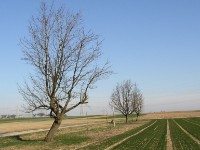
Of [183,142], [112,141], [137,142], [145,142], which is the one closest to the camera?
[183,142]

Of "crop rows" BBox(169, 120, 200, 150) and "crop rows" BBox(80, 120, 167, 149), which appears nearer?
"crop rows" BBox(169, 120, 200, 150)

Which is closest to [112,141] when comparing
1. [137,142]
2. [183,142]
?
[137,142]

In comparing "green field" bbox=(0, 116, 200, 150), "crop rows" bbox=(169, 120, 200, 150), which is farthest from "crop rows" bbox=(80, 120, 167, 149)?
"crop rows" bbox=(169, 120, 200, 150)

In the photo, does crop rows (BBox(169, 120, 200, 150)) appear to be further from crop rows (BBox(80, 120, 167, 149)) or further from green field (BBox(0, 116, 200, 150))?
crop rows (BBox(80, 120, 167, 149))

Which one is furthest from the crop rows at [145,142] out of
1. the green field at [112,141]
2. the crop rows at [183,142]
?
the crop rows at [183,142]

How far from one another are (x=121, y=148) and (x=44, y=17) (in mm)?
14711

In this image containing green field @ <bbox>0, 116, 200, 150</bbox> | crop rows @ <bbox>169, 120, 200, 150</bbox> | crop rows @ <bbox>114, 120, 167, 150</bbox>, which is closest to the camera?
crop rows @ <bbox>169, 120, 200, 150</bbox>

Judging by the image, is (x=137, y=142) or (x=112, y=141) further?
(x=112, y=141)

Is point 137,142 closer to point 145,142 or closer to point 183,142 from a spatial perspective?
point 145,142

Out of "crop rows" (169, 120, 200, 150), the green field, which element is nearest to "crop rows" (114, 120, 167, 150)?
the green field

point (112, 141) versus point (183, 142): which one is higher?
point (112, 141)

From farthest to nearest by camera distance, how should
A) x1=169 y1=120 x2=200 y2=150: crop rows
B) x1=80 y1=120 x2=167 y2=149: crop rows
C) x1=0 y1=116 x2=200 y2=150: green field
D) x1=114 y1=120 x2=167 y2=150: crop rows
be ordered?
1. x1=0 y1=116 x2=200 y2=150: green field
2. x1=80 y1=120 x2=167 y2=149: crop rows
3. x1=114 y1=120 x2=167 y2=150: crop rows
4. x1=169 y1=120 x2=200 y2=150: crop rows

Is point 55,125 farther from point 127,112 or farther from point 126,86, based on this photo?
point 126,86

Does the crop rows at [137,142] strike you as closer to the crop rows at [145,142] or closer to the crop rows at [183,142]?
the crop rows at [145,142]
